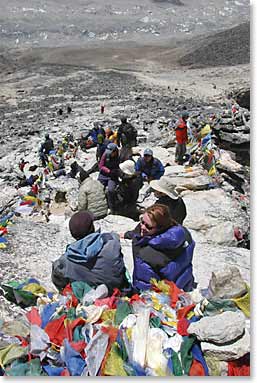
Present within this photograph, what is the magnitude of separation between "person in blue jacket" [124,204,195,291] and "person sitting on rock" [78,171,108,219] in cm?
292

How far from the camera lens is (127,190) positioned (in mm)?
7402

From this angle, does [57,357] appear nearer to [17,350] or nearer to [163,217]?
[17,350]

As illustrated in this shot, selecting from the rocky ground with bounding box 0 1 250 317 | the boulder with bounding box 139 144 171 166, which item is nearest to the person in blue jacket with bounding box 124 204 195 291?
the rocky ground with bounding box 0 1 250 317

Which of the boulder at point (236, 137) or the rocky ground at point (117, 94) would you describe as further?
the boulder at point (236, 137)

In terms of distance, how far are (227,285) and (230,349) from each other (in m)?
0.69

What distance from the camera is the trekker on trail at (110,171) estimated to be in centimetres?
716

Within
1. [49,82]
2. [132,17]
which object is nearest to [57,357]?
[49,82]

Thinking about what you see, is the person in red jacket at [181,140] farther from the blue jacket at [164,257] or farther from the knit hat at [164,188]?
the blue jacket at [164,257]

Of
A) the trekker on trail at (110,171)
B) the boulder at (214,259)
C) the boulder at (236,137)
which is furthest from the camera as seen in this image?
the boulder at (236,137)

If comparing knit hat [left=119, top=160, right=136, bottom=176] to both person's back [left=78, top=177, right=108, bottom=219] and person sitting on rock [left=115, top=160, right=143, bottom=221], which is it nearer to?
person sitting on rock [left=115, top=160, right=143, bottom=221]

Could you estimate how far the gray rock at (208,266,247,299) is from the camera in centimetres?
370

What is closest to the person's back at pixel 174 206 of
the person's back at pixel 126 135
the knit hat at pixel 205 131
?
the person's back at pixel 126 135

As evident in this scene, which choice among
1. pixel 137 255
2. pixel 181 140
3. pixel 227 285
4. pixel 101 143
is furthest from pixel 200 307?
pixel 101 143

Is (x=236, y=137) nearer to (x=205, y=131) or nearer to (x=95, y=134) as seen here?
(x=205, y=131)
